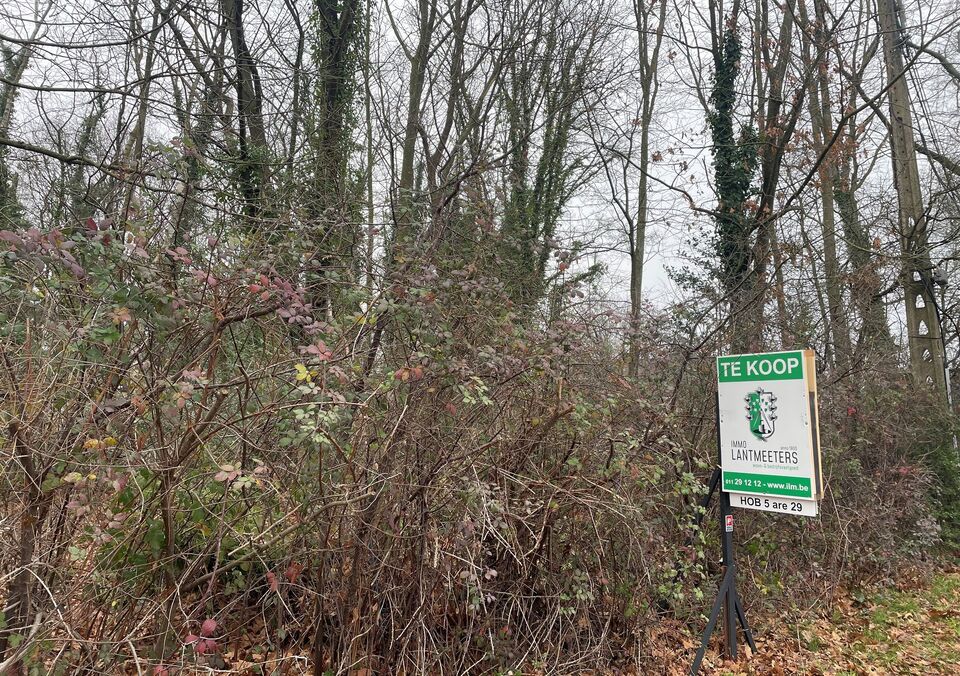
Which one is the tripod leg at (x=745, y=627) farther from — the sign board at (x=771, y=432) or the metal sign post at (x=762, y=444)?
the sign board at (x=771, y=432)

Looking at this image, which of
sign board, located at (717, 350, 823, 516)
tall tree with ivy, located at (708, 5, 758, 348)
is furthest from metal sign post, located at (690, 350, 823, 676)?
tall tree with ivy, located at (708, 5, 758, 348)

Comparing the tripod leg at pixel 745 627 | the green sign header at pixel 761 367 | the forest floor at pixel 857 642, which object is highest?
the green sign header at pixel 761 367

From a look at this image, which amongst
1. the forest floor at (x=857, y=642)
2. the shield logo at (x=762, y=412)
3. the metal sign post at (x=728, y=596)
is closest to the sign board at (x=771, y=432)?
the shield logo at (x=762, y=412)

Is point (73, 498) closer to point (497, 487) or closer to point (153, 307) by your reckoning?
point (153, 307)

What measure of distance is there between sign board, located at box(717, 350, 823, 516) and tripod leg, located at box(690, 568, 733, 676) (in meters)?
0.62

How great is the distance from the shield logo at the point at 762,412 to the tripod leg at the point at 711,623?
121 cm

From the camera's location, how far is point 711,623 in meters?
4.91

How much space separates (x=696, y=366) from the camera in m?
6.80

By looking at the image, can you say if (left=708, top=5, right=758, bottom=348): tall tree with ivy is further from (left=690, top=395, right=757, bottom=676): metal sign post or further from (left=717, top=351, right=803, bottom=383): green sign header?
(left=690, top=395, right=757, bottom=676): metal sign post

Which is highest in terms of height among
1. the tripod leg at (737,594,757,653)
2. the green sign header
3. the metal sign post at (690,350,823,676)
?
the green sign header

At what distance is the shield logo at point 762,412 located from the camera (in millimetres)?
4973

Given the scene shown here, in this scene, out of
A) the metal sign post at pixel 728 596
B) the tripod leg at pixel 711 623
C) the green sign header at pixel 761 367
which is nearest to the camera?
the tripod leg at pixel 711 623

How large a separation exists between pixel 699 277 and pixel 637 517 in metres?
8.92

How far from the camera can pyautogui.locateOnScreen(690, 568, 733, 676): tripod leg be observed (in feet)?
15.2
